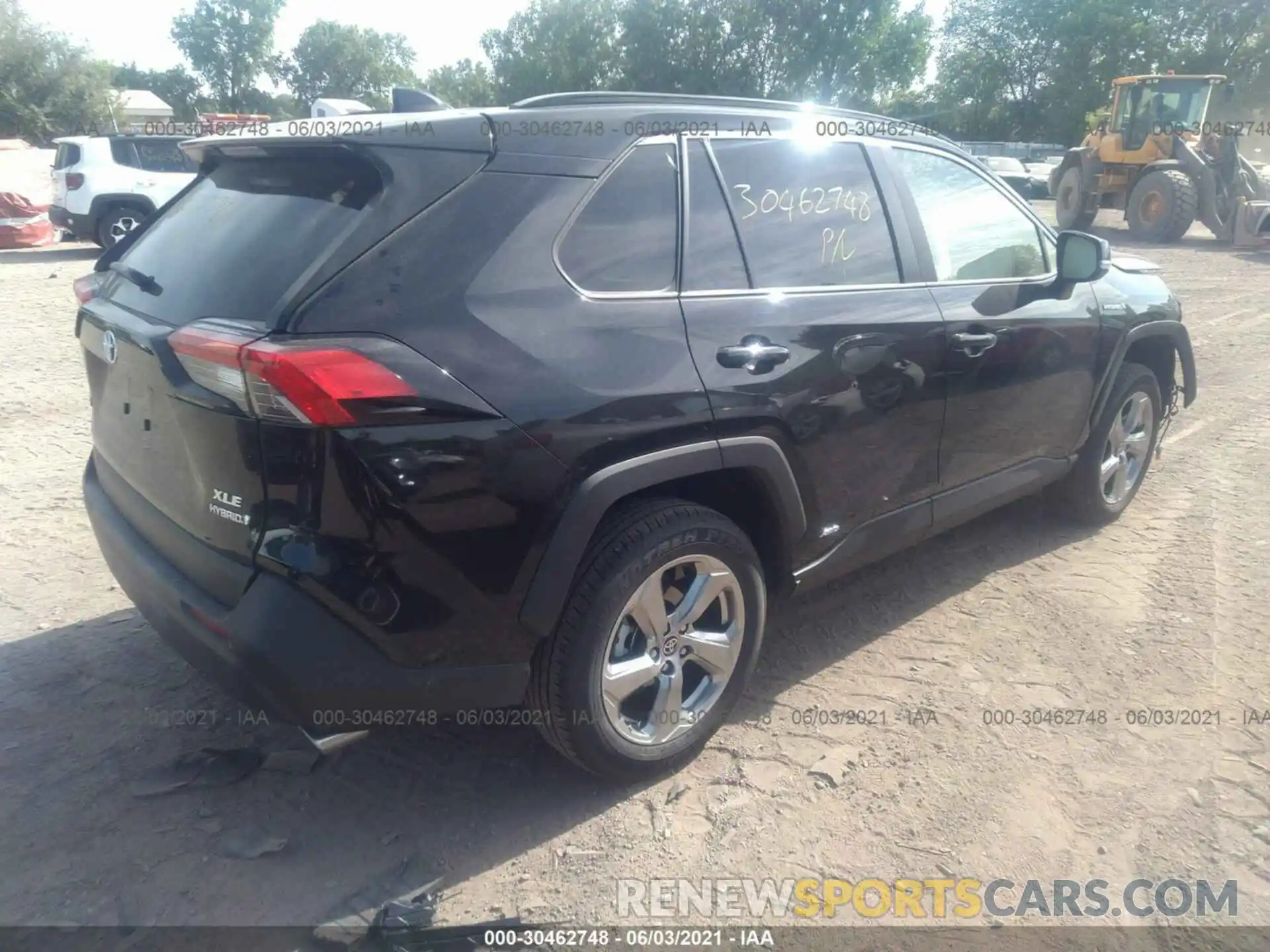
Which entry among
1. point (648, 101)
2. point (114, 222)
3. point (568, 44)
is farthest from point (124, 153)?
point (568, 44)

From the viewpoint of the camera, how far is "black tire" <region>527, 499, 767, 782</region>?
2572mm

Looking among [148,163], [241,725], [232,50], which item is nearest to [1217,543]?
[241,725]

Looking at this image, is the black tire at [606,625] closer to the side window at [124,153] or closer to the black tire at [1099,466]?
the black tire at [1099,466]

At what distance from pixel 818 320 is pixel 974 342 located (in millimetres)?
864

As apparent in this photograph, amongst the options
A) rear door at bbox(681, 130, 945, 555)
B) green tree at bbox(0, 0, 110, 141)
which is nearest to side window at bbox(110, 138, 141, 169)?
rear door at bbox(681, 130, 945, 555)

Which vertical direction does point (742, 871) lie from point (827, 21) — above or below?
below

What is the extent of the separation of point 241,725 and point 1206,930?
277 cm

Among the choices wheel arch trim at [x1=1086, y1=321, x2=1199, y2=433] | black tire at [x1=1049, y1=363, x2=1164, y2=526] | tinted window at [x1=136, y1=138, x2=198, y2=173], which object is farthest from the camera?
tinted window at [x1=136, y1=138, x2=198, y2=173]

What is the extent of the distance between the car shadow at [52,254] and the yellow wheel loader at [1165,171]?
56.7 ft

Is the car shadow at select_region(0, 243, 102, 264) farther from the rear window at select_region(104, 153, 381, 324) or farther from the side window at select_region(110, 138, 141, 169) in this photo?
the rear window at select_region(104, 153, 381, 324)

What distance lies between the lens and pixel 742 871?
8.52ft

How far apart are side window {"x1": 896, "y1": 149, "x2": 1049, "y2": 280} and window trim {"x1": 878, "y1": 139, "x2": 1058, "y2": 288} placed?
0.01 meters

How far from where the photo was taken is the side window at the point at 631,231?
258 centimetres

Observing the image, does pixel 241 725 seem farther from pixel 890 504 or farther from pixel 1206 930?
pixel 1206 930
